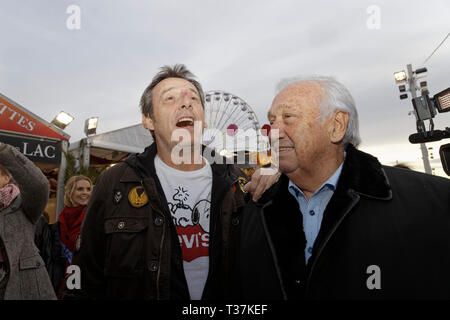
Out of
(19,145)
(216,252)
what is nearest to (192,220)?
(216,252)

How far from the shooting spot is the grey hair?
198 cm

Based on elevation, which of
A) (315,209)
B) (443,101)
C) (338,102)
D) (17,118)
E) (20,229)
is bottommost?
(20,229)

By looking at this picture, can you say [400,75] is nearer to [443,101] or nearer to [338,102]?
[443,101]

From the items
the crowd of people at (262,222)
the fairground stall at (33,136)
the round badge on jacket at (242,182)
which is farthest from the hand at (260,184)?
the fairground stall at (33,136)

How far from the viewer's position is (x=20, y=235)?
2439 millimetres

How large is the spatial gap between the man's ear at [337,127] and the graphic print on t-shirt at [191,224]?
95cm

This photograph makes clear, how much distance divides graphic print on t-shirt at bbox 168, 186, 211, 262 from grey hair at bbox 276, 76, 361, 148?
101 centimetres

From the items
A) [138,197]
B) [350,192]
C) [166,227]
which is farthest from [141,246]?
[350,192]

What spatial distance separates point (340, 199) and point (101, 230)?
1.49 m

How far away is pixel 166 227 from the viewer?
1933 millimetres

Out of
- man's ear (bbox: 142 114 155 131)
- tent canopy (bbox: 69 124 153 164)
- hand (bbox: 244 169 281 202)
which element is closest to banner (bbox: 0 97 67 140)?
tent canopy (bbox: 69 124 153 164)

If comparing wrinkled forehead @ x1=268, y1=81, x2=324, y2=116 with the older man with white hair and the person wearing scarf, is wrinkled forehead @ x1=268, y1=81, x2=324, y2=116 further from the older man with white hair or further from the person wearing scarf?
the person wearing scarf

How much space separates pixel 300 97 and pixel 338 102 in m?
0.26

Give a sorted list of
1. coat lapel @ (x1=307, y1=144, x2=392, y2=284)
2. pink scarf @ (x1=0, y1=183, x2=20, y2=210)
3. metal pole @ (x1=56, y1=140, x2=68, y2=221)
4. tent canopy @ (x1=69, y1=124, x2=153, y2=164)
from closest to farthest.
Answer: coat lapel @ (x1=307, y1=144, x2=392, y2=284) → pink scarf @ (x1=0, y1=183, x2=20, y2=210) → metal pole @ (x1=56, y1=140, x2=68, y2=221) → tent canopy @ (x1=69, y1=124, x2=153, y2=164)
